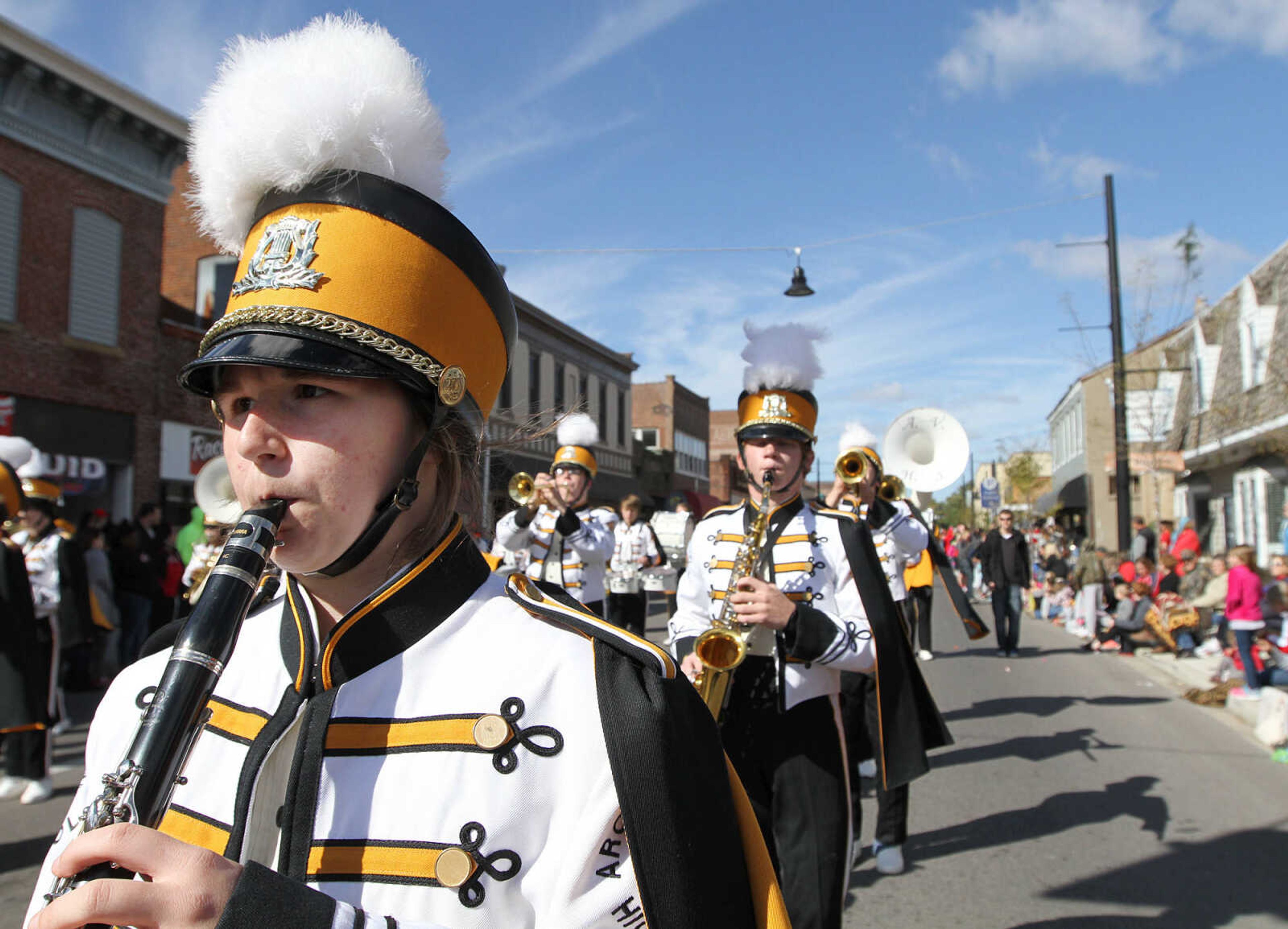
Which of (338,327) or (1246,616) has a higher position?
(338,327)

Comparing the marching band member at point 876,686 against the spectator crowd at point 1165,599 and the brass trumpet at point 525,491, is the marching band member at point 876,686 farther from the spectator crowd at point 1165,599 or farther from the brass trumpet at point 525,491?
the spectator crowd at point 1165,599

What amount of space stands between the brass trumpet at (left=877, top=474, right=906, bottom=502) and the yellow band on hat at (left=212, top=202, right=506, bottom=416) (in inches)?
248

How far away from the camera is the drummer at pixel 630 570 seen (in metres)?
11.3

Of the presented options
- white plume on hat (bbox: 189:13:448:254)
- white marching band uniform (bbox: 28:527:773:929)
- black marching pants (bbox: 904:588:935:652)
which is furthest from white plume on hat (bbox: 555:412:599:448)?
white marching band uniform (bbox: 28:527:773:929)

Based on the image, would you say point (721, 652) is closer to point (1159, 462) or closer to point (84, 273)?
point (84, 273)

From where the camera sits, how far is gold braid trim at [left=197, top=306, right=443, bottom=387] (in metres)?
1.40

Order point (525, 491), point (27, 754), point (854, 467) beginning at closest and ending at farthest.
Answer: point (854, 467), point (27, 754), point (525, 491)

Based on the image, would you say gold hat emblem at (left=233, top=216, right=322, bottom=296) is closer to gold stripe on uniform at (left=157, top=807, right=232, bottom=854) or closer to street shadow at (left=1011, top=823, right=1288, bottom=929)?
gold stripe on uniform at (left=157, top=807, right=232, bottom=854)

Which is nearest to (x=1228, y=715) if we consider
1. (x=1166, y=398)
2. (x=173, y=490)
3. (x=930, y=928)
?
(x=930, y=928)

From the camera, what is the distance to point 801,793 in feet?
12.0

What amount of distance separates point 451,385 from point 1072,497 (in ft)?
143

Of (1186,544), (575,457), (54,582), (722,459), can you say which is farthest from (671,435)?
(54,582)

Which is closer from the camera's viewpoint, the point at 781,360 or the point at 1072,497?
the point at 781,360

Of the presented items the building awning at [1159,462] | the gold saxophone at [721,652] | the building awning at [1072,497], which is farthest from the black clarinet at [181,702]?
the building awning at [1072,497]
